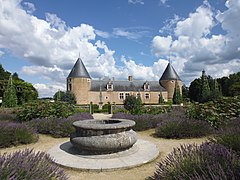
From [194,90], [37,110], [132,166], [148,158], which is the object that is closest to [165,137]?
[148,158]

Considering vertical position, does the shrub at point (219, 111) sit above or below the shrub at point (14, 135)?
above

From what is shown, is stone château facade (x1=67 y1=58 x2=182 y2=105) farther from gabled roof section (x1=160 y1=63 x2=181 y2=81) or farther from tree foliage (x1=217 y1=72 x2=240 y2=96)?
tree foliage (x1=217 y1=72 x2=240 y2=96)

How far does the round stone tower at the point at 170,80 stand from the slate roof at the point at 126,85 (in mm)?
1064

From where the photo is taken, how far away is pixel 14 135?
18.3ft

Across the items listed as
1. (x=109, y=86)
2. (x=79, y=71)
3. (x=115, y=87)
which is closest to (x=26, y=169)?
(x=79, y=71)

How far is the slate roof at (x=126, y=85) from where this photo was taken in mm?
36250

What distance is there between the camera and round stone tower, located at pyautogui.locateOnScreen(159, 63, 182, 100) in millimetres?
37688

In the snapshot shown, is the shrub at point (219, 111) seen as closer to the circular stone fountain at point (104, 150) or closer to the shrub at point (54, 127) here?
the circular stone fountain at point (104, 150)

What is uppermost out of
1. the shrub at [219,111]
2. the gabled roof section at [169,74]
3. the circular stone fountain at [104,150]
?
the gabled roof section at [169,74]

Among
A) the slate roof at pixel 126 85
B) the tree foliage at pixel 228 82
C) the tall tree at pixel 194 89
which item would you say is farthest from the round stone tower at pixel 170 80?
the tree foliage at pixel 228 82

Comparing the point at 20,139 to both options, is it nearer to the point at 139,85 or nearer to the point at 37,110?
the point at 37,110

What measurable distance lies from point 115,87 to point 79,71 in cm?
724

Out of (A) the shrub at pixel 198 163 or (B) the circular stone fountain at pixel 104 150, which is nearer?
(A) the shrub at pixel 198 163

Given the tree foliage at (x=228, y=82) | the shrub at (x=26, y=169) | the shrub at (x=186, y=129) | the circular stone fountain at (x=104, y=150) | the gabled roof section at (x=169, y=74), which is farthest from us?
the gabled roof section at (x=169, y=74)
